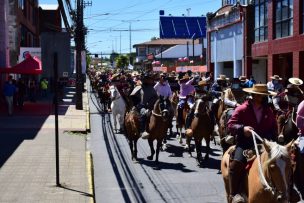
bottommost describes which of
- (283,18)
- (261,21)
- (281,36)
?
(281,36)

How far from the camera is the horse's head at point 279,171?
5.89 metres

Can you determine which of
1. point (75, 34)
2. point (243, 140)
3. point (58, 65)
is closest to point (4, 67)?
point (75, 34)

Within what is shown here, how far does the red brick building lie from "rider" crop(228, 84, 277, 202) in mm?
21781

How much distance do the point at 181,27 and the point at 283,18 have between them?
86.6 feet

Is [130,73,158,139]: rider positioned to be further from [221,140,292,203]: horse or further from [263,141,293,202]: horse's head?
[263,141,293,202]: horse's head

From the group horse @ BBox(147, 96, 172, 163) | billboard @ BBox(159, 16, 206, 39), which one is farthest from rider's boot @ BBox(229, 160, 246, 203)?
billboard @ BBox(159, 16, 206, 39)

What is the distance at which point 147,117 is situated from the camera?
14.3m

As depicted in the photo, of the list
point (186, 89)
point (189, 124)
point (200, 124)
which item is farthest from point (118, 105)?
point (200, 124)

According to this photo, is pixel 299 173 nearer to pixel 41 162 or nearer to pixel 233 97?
pixel 233 97

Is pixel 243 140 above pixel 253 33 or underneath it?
underneath

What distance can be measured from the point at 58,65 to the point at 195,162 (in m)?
4.48

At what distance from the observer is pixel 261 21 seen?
3547 centimetres

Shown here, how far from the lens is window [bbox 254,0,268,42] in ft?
114

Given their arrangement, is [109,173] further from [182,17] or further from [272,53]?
[182,17]
